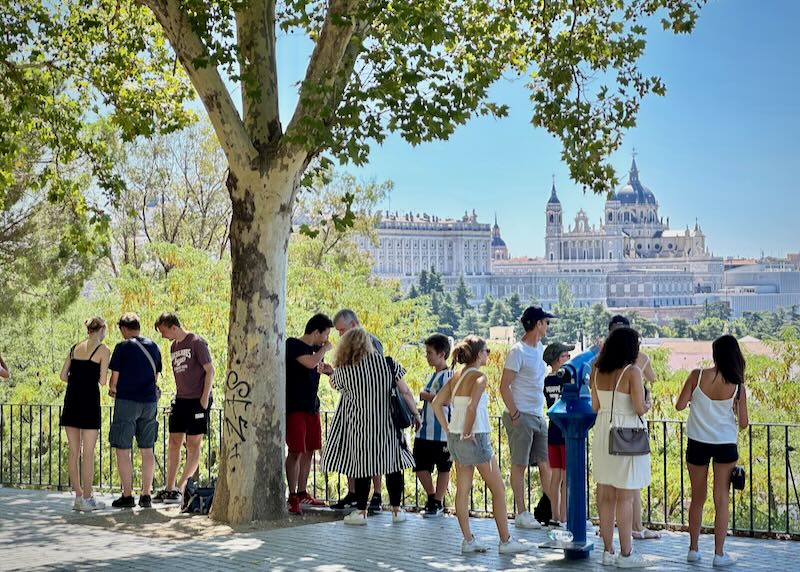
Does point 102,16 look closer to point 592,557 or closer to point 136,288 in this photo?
point 592,557

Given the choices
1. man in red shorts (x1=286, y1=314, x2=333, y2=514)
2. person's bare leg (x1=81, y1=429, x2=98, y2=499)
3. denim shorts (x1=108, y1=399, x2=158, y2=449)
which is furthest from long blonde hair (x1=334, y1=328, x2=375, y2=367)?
person's bare leg (x1=81, y1=429, x2=98, y2=499)

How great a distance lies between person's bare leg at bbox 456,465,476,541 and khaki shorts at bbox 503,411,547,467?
0.98m

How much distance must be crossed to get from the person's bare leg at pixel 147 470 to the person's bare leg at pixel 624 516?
15.6 feet

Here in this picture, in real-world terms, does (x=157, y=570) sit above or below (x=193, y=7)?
below

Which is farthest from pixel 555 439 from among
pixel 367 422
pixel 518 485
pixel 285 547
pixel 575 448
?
pixel 285 547

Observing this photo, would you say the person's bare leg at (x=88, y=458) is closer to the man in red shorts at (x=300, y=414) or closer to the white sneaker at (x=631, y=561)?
the man in red shorts at (x=300, y=414)

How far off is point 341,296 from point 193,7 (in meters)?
26.8

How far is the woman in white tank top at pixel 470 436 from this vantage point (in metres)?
8.27

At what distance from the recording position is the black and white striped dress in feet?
31.1

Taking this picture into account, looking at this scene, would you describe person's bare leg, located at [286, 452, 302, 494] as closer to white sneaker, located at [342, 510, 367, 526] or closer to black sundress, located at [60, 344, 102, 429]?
white sneaker, located at [342, 510, 367, 526]

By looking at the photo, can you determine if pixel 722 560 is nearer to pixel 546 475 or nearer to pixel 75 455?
pixel 546 475

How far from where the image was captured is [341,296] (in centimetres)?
3747

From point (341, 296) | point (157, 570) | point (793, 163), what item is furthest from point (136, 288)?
point (793, 163)

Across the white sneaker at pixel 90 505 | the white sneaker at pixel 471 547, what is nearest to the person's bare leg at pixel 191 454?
the white sneaker at pixel 90 505
